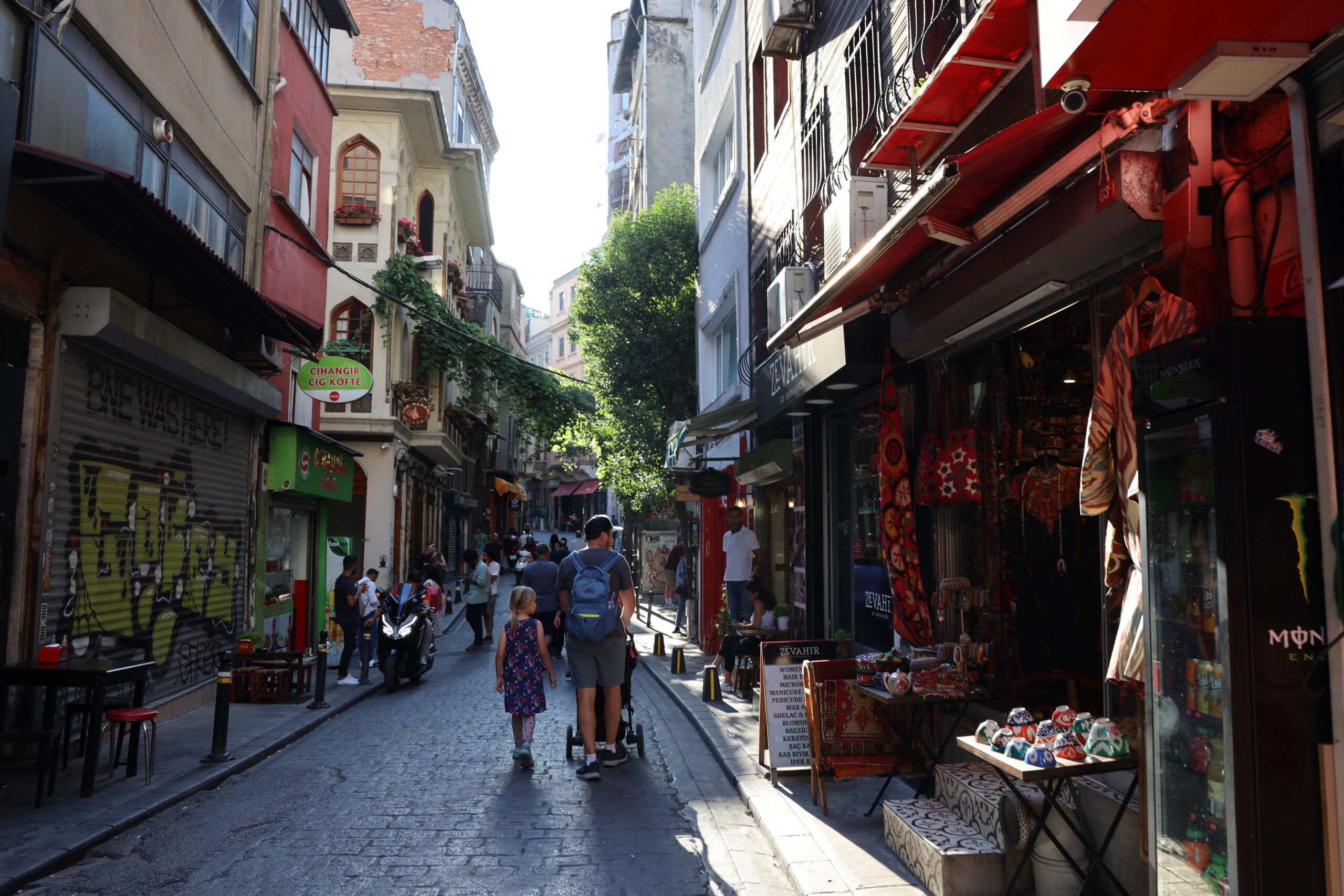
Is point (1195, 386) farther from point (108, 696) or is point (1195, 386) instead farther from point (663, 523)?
point (663, 523)

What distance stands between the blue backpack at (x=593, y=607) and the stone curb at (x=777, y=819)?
5.03ft

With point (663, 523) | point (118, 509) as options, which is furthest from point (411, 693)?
point (663, 523)

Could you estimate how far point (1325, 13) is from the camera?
3.19m

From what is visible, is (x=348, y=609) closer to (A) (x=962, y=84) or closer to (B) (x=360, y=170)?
(A) (x=962, y=84)

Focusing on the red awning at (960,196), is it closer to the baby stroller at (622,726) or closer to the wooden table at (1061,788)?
the wooden table at (1061,788)

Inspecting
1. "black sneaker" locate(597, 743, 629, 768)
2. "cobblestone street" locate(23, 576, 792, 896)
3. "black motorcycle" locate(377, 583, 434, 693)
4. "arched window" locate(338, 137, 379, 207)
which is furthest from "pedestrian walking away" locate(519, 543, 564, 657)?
"arched window" locate(338, 137, 379, 207)

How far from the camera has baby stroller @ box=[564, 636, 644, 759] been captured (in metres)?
8.08

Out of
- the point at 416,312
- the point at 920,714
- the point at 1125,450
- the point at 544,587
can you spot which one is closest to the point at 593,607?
the point at 920,714

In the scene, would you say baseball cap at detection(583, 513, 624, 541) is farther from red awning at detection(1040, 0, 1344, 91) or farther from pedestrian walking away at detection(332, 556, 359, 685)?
pedestrian walking away at detection(332, 556, 359, 685)

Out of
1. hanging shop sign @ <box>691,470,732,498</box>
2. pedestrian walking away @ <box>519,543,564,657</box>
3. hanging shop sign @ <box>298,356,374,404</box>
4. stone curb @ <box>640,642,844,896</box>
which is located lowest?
stone curb @ <box>640,642,844,896</box>

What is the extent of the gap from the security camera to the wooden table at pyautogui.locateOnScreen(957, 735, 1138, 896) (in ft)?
9.32

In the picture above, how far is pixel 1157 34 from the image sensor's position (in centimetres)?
348

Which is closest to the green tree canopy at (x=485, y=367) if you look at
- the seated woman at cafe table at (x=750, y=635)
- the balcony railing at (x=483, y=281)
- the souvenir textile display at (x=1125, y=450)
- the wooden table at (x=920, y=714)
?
the balcony railing at (x=483, y=281)

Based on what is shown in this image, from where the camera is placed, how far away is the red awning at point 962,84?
520 cm
